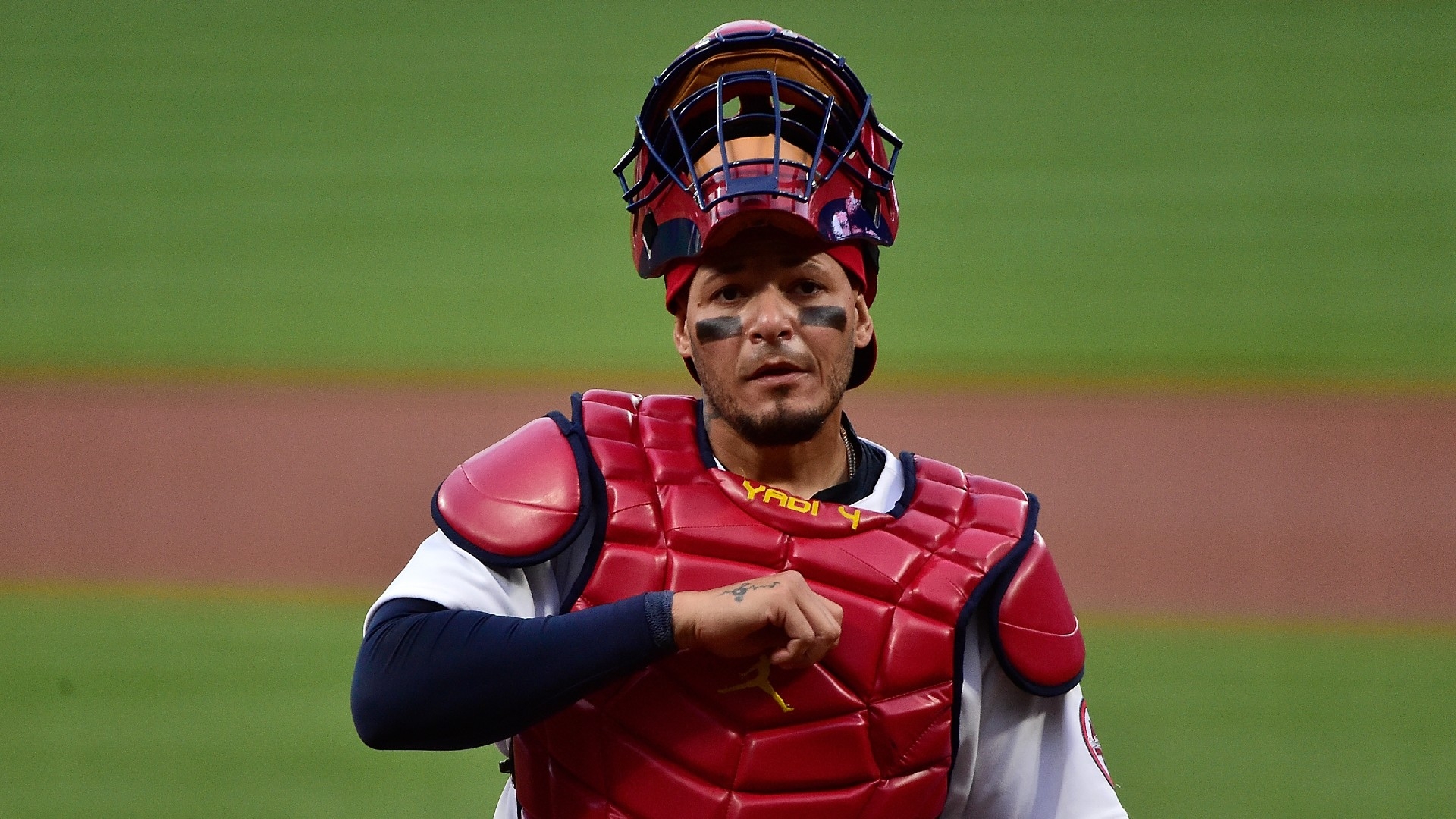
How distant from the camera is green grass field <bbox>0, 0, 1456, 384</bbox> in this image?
309 centimetres

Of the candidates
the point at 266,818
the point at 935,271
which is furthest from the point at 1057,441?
the point at 266,818

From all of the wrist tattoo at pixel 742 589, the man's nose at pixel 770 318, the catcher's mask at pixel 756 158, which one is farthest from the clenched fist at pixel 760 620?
the catcher's mask at pixel 756 158

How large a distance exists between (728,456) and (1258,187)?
2.30 metres

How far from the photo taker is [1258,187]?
10.3 feet

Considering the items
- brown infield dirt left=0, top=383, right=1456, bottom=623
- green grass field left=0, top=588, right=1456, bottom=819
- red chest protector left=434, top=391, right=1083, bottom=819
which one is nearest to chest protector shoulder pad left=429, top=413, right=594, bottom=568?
red chest protector left=434, top=391, right=1083, bottom=819

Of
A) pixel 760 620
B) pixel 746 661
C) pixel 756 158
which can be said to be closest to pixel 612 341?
pixel 756 158

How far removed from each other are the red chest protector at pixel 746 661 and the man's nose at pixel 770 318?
0.16 metres

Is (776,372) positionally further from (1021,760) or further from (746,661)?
(1021,760)

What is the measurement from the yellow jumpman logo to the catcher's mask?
0.36m

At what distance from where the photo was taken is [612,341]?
3094mm

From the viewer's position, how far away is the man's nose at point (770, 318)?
126 centimetres

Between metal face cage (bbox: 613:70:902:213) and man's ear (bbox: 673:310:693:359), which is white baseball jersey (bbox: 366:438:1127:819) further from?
metal face cage (bbox: 613:70:902:213)

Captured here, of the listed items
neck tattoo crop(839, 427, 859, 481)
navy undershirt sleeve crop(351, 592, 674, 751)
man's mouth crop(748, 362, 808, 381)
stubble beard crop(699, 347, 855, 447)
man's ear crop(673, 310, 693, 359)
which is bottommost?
navy undershirt sleeve crop(351, 592, 674, 751)

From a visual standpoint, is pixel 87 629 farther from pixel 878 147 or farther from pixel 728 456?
pixel 878 147
